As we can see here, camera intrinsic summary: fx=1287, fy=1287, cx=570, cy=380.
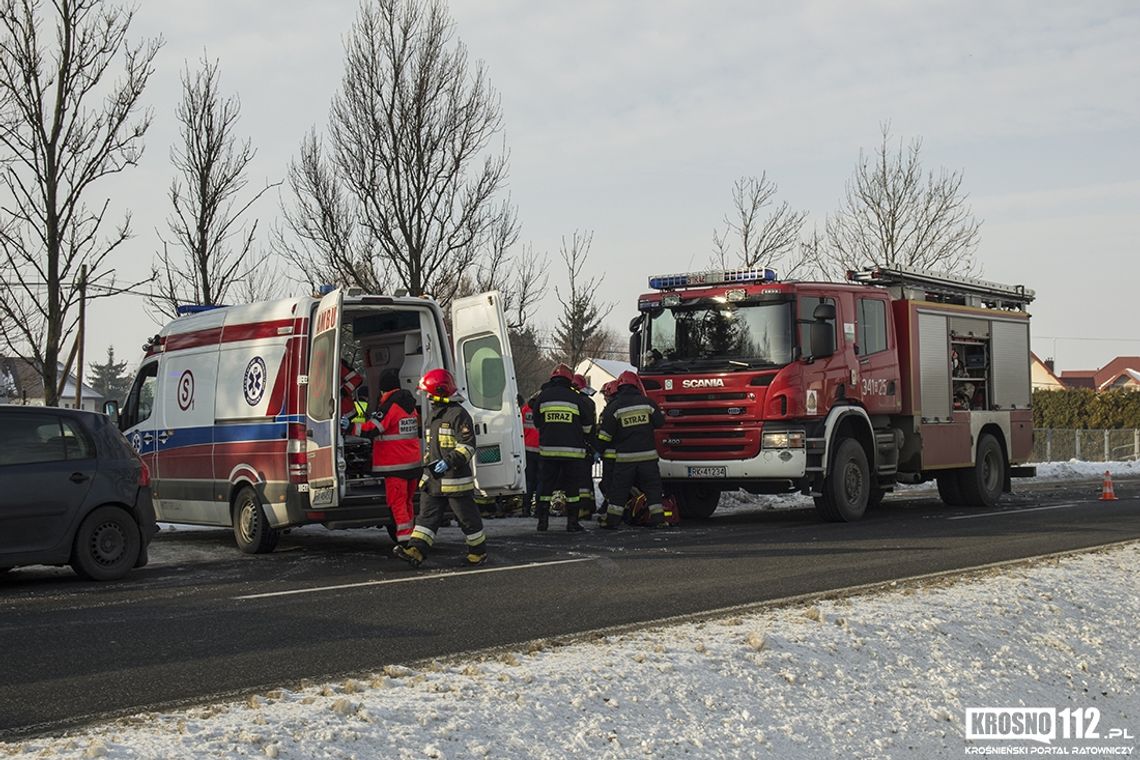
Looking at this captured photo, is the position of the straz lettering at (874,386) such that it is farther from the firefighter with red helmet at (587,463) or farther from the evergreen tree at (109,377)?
the evergreen tree at (109,377)

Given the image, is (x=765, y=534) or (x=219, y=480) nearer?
(x=219, y=480)

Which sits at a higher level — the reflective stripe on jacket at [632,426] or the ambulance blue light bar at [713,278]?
the ambulance blue light bar at [713,278]

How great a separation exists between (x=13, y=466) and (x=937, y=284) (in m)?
13.1

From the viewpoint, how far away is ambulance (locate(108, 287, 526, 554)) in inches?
487

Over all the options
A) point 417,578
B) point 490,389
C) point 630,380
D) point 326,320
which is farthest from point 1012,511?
point 326,320

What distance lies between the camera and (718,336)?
640 inches

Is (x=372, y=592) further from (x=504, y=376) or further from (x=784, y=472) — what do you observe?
(x=784, y=472)

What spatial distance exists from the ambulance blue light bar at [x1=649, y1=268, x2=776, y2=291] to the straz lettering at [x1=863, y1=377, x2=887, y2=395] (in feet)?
6.23

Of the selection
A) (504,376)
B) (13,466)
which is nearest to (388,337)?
(504,376)

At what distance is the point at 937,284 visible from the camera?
18844 mm

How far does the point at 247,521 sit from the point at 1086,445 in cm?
3518

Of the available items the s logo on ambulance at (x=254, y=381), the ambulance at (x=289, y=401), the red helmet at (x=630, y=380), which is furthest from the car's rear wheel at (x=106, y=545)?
the red helmet at (x=630, y=380)

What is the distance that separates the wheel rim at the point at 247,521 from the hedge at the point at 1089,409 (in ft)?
127

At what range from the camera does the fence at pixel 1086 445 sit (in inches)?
1580
